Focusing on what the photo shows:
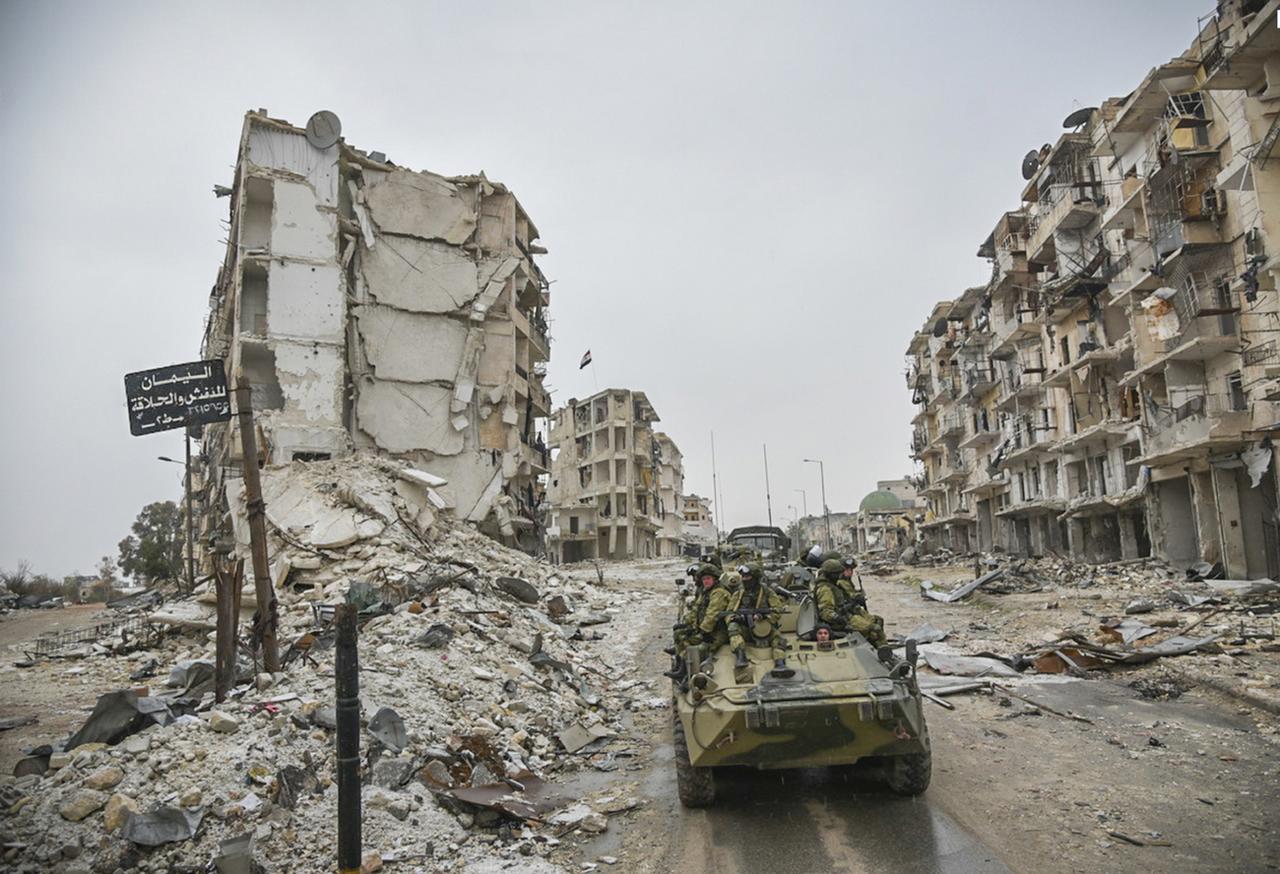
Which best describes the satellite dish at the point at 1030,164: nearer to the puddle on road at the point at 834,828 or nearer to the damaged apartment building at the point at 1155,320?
the damaged apartment building at the point at 1155,320

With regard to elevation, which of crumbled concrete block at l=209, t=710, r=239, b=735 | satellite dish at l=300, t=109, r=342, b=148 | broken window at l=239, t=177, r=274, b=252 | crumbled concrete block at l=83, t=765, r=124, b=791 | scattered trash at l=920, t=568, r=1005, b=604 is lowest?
scattered trash at l=920, t=568, r=1005, b=604

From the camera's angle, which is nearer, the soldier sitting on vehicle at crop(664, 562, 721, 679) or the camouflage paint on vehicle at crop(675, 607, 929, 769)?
the camouflage paint on vehicle at crop(675, 607, 929, 769)

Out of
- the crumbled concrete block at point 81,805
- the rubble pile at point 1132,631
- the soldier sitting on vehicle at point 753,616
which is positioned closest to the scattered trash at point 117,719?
the crumbled concrete block at point 81,805

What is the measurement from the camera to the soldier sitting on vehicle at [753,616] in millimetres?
7581

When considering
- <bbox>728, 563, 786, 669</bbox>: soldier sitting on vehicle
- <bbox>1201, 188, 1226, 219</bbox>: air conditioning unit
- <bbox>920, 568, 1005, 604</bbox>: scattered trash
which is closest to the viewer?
<bbox>728, 563, 786, 669</bbox>: soldier sitting on vehicle

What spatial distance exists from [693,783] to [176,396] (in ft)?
19.2

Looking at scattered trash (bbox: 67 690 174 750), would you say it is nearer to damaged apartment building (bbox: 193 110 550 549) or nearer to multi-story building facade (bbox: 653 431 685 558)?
damaged apartment building (bbox: 193 110 550 549)

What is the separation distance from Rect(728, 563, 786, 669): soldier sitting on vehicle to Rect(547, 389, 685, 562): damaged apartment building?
48295 millimetres

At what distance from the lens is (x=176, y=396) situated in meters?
7.53

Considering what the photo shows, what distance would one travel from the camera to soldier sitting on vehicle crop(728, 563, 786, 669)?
7.58m

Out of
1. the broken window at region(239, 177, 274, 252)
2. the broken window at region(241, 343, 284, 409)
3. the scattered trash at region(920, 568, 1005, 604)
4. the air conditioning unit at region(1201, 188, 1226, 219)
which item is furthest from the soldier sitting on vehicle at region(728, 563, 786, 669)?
the broken window at region(239, 177, 274, 252)

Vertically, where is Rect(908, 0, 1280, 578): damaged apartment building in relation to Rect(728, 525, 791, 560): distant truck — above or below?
above

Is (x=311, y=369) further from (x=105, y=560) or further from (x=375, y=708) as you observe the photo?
(x=105, y=560)

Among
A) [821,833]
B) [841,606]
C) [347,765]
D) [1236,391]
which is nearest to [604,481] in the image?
[1236,391]
